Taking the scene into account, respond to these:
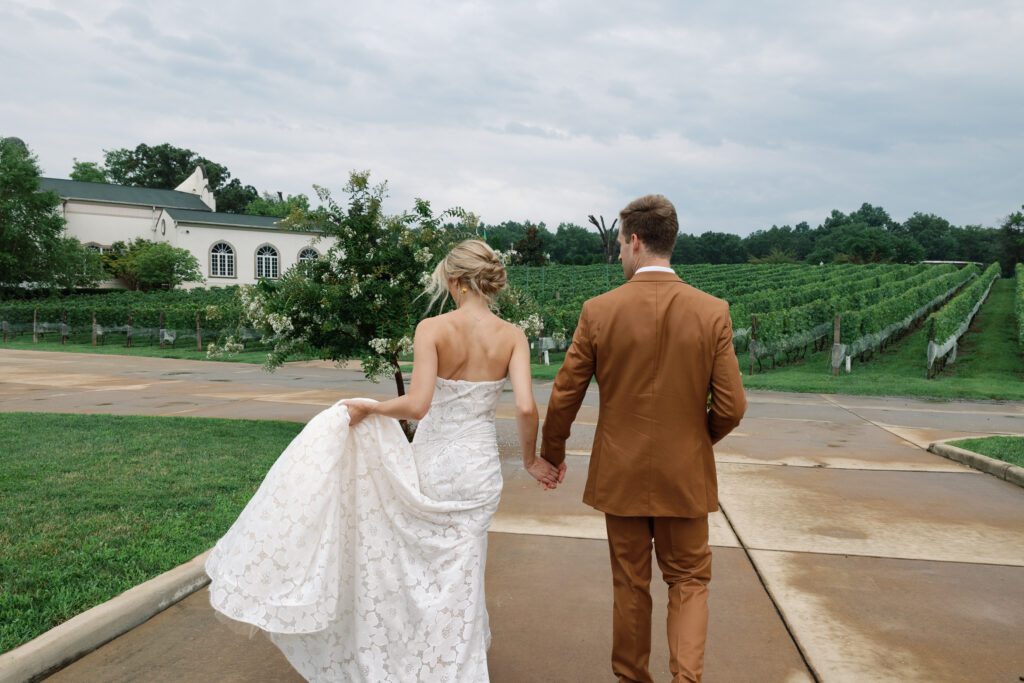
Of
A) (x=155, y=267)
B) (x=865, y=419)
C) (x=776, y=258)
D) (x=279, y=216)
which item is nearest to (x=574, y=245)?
(x=776, y=258)

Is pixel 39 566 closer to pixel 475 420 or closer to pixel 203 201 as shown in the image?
pixel 475 420

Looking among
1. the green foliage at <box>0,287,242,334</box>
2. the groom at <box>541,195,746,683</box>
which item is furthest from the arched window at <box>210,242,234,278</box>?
the groom at <box>541,195,746,683</box>

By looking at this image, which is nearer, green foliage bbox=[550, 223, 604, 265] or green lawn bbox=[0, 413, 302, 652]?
green lawn bbox=[0, 413, 302, 652]

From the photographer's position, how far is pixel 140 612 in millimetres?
3754

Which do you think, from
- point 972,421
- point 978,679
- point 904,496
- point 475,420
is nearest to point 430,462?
point 475,420

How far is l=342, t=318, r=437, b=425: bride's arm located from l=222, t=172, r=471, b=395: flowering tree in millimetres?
5408

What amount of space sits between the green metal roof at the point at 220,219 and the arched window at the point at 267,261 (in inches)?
78.6

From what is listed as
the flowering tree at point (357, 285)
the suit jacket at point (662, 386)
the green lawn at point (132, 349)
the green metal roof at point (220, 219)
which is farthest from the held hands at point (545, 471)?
the green metal roof at point (220, 219)

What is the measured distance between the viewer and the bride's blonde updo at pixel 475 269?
3.20 meters

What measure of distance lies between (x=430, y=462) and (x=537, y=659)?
3.63ft

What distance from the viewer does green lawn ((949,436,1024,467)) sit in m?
7.74

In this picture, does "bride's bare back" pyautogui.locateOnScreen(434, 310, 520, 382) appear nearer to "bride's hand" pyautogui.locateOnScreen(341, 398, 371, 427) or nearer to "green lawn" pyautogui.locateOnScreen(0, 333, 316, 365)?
"bride's hand" pyautogui.locateOnScreen(341, 398, 371, 427)

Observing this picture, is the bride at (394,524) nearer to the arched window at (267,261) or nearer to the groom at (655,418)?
the groom at (655,418)

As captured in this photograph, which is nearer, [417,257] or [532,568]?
[532,568]
